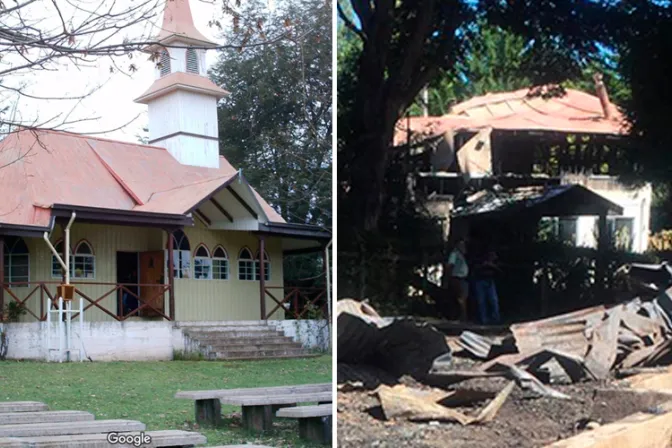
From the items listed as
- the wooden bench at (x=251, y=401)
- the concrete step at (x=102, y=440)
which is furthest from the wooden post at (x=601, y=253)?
the wooden bench at (x=251, y=401)

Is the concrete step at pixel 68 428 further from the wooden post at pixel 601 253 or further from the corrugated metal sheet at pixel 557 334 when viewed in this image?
the wooden post at pixel 601 253

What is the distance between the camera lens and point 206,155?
203 inches

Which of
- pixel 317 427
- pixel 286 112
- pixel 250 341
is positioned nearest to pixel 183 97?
pixel 286 112

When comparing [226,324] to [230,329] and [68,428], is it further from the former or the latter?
[68,428]

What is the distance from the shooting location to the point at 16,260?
482 centimetres

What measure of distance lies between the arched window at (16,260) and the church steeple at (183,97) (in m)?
1.00

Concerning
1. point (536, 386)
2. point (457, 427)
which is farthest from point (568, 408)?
point (457, 427)

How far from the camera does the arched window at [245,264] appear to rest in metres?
5.25

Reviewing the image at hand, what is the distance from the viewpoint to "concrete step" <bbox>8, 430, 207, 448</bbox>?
3.91 m

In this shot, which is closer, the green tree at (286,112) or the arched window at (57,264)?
the arched window at (57,264)

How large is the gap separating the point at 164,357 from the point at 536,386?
111 inches

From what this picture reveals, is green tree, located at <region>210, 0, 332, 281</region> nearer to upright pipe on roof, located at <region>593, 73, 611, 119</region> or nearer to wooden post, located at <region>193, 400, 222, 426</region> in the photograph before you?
wooden post, located at <region>193, 400, 222, 426</region>

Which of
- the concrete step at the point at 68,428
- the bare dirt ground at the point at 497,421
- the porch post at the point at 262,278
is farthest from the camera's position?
the porch post at the point at 262,278

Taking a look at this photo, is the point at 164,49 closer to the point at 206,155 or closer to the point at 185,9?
the point at 185,9
